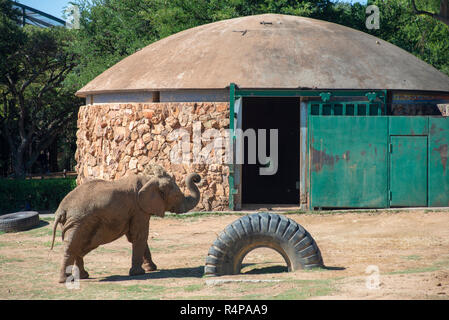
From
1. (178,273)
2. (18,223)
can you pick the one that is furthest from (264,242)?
(18,223)

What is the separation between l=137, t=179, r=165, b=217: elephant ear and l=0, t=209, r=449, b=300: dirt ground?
99 centimetres

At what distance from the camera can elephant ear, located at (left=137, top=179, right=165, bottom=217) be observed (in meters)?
9.59

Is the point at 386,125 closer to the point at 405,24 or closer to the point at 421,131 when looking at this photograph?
the point at 421,131

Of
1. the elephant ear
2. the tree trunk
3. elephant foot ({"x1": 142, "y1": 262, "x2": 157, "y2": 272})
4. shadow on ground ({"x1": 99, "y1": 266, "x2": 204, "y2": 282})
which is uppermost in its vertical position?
the tree trunk

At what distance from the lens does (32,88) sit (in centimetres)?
3497

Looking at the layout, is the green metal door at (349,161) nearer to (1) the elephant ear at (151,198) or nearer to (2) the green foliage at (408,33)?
(1) the elephant ear at (151,198)

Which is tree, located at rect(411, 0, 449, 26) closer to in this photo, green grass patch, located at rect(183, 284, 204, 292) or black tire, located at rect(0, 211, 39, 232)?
black tire, located at rect(0, 211, 39, 232)

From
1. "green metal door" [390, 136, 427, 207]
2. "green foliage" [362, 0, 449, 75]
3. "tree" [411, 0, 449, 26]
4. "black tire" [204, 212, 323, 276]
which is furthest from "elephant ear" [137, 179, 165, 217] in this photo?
"tree" [411, 0, 449, 26]

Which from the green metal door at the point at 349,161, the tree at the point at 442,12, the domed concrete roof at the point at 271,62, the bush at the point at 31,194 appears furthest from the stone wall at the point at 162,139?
the tree at the point at 442,12

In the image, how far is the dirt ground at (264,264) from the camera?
25.4 ft

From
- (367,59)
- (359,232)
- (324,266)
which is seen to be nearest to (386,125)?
(367,59)

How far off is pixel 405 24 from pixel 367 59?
12.1 m

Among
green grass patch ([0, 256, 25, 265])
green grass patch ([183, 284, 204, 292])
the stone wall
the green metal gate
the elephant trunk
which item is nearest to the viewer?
green grass patch ([183, 284, 204, 292])

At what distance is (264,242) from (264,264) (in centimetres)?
121
